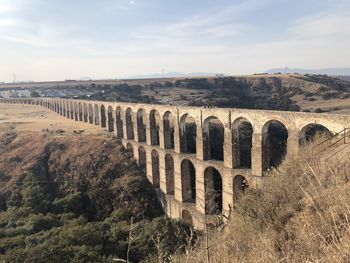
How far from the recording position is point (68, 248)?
17672 millimetres

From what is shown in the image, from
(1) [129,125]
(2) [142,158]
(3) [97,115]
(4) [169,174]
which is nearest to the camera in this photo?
(4) [169,174]

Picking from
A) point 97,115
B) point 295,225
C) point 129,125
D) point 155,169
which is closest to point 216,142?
point 155,169

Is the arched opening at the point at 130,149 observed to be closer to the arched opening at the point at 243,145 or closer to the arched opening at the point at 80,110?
the arched opening at the point at 243,145

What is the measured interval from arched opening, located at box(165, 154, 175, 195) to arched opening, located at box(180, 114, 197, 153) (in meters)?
2.48

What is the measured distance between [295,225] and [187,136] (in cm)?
3463

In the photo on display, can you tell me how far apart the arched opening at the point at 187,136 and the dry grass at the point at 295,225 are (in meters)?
17.9

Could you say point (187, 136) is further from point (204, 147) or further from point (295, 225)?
point (295, 225)

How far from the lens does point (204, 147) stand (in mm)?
27875

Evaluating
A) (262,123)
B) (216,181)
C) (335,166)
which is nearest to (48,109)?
(216,181)

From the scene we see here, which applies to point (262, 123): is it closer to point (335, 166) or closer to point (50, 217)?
point (335, 166)

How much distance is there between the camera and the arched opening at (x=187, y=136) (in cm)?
3098

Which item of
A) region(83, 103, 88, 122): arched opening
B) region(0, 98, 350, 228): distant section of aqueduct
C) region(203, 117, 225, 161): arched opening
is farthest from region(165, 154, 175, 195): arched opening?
region(83, 103, 88, 122): arched opening

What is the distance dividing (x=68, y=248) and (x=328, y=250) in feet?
50.0

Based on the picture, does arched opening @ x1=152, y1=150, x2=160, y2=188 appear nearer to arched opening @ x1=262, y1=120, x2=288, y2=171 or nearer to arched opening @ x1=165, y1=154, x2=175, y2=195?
arched opening @ x1=165, y1=154, x2=175, y2=195
